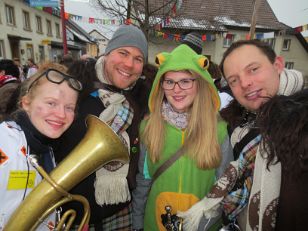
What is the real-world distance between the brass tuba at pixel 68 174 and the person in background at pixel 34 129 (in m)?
0.10

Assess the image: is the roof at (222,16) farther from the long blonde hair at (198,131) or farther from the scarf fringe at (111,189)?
the scarf fringe at (111,189)

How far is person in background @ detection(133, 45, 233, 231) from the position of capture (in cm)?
210

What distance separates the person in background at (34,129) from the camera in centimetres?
149

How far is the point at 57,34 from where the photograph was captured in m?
29.8

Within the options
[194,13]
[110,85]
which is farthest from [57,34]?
[110,85]

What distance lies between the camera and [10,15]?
2062 centimetres

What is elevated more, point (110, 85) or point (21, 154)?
point (110, 85)

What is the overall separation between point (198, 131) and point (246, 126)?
1.43 feet

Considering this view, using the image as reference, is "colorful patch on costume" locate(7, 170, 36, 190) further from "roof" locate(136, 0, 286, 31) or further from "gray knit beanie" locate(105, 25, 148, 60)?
"roof" locate(136, 0, 286, 31)

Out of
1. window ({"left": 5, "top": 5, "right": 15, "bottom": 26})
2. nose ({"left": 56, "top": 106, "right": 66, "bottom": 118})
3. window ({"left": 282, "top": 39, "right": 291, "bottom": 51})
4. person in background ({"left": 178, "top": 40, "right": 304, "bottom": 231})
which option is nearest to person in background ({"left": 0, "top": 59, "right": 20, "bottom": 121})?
nose ({"left": 56, "top": 106, "right": 66, "bottom": 118})

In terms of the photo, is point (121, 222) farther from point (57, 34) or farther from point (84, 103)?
point (57, 34)

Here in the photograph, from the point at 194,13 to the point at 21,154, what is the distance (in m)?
20.9

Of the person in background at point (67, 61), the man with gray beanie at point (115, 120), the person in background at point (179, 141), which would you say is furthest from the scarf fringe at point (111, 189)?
the person in background at point (67, 61)

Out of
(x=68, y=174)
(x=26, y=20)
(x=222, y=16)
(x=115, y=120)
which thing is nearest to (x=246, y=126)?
(x=115, y=120)
